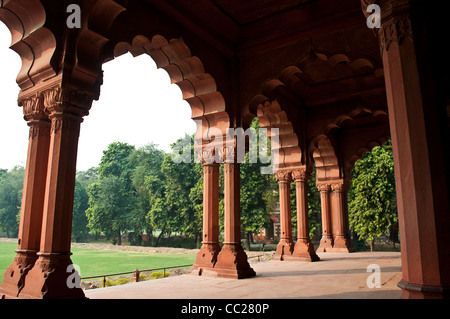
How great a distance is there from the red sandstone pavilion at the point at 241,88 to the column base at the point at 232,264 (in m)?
0.04

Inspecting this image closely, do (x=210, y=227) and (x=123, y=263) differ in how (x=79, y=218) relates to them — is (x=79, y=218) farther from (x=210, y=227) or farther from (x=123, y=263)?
(x=210, y=227)

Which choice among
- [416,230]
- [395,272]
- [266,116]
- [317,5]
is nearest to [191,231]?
[266,116]

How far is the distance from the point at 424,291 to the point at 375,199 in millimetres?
21147

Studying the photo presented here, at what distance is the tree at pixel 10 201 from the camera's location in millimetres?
53219

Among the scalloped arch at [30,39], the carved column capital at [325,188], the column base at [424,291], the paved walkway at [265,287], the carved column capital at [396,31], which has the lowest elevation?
the paved walkway at [265,287]

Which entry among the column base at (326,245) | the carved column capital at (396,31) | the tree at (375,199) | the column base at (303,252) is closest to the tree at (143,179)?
the tree at (375,199)

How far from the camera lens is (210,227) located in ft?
32.7

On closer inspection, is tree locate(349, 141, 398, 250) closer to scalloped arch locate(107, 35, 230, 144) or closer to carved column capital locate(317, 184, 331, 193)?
carved column capital locate(317, 184, 331, 193)

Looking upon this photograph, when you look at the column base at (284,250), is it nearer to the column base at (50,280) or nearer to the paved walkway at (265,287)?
the paved walkway at (265,287)

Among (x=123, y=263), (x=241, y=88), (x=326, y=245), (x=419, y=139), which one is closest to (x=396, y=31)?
(x=419, y=139)

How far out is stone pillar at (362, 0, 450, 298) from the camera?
361 centimetres

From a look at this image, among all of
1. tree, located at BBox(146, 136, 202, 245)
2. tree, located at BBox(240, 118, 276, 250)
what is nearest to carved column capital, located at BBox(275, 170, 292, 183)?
tree, located at BBox(240, 118, 276, 250)
